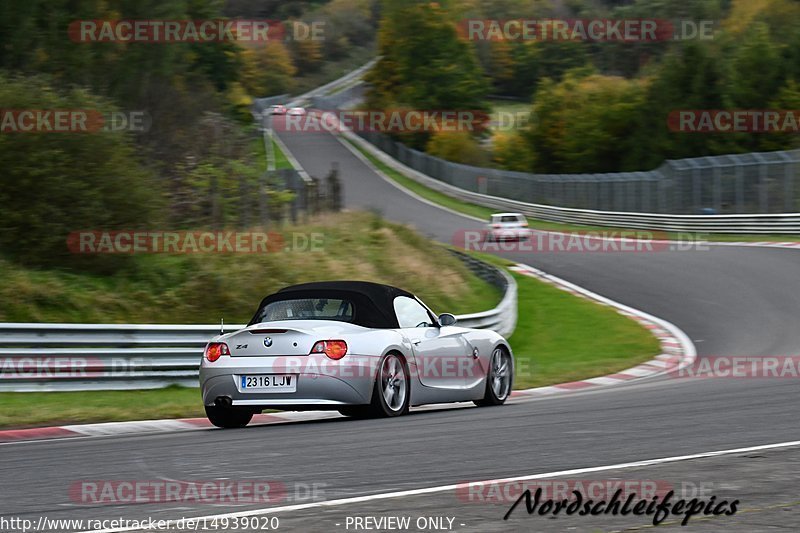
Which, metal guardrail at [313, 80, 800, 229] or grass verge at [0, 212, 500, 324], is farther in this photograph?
metal guardrail at [313, 80, 800, 229]

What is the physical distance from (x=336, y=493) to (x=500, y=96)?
129m

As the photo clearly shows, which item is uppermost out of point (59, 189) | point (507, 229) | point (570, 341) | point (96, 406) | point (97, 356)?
point (59, 189)

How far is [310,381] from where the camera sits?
32.9 ft

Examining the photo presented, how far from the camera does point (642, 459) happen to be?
7051 mm

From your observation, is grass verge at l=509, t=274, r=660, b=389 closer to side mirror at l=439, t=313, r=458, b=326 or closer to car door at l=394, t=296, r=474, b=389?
car door at l=394, t=296, r=474, b=389

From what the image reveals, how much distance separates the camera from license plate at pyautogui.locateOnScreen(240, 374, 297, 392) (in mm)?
10062

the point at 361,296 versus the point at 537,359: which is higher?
the point at 361,296

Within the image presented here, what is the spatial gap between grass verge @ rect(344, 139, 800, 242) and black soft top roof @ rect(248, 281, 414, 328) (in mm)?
28761

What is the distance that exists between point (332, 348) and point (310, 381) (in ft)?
1.11

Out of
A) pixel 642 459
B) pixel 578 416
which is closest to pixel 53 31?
pixel 578 416

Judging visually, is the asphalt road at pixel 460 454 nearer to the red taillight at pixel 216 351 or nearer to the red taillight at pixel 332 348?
the red taillight at pixel 332 348

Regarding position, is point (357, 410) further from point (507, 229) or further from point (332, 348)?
point (507, 229)

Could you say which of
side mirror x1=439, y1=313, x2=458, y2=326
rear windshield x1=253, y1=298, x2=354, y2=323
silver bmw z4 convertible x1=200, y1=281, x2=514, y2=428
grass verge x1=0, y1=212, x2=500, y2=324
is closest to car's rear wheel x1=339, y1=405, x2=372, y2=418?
silver bmw z4 convertible x1=200, y1=281, x2=514, y2=428

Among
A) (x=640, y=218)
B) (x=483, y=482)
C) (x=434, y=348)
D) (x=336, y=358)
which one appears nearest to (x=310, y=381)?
(x=336, y=358)
